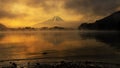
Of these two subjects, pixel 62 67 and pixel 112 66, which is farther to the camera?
pixel 112 66

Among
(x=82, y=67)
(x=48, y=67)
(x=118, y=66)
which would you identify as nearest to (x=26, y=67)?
(x=48, y=67)

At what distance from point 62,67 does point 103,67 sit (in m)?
6.93

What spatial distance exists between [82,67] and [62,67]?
3.23 m

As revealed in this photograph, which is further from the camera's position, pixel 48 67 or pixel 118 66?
pixel 118 66

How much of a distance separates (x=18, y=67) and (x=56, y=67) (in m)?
6.83

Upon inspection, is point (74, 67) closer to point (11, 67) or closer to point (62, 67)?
point (62, 67)

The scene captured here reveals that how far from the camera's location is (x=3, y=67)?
38.5 m

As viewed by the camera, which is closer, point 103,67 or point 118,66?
point 103,67

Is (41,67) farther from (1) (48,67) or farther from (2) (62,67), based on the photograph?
(2) (62,67)

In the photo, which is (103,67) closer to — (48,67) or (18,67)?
(48,67)

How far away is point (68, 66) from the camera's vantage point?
36.8 m

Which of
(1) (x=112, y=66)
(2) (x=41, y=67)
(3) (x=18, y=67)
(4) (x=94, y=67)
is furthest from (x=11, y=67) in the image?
(1) (x=112, y=66)

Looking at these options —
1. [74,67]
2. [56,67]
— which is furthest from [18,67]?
[74,67]

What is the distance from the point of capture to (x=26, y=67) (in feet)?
125
